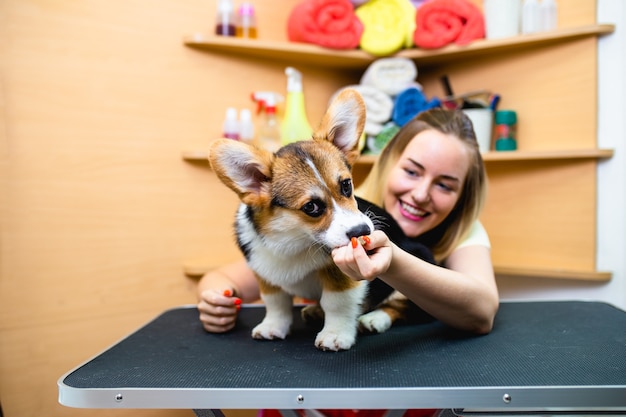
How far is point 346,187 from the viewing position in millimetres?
1002

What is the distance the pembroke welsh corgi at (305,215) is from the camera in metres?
0.95

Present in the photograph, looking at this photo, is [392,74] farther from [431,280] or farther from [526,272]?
[431,280]

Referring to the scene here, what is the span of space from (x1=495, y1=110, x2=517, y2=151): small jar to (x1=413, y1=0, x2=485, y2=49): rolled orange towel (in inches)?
12.8

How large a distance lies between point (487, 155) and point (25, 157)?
5.28 ft

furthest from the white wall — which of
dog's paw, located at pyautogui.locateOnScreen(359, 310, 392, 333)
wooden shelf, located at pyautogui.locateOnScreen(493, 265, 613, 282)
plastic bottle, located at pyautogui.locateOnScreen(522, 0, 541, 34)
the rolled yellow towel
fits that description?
dog's paw, located at pyautogui.locateOnScreen(359, 310, 392, 333)

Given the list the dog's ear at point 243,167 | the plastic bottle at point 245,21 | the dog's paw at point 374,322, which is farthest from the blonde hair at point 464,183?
the plastic bottle at point 245,21

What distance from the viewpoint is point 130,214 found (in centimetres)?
180

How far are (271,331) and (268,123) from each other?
3.52ft

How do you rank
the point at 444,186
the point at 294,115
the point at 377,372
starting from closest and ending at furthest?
1. the point at 377,372
2. the point at 444,186
3. the point at 294,115

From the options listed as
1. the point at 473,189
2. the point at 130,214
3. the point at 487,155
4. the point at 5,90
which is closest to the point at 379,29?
the point at 487,155

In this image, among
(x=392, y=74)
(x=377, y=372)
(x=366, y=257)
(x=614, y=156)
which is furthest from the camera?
(x=392, y=74)

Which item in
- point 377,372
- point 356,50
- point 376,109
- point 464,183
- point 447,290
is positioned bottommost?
point 377,372

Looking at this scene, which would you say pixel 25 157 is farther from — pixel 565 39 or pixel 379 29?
pixel 565 39

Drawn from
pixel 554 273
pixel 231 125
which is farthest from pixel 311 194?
pixel 554 273
